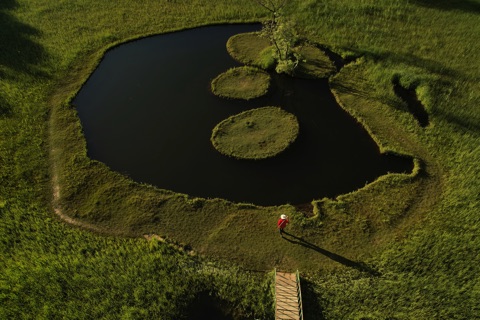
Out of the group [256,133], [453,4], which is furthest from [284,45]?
[453,4]

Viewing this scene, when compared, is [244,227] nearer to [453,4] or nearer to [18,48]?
[18,48]

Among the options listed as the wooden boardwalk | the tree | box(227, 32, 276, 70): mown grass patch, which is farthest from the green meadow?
box(227, 32, 276, 70): mown grass patch

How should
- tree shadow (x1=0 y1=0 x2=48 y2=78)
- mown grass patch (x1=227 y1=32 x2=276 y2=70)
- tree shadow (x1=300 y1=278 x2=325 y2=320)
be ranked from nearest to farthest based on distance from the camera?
tree shadow (x1=300 y1=278 x2=325 y2=320)
tree shadow (x1=0 y1=0 x2=48 y2=78)
mown grass patch (x1=227 y1=32 x2=276 y2=70)

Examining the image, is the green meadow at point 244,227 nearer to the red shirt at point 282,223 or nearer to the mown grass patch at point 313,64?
the red shirt at point 282,223

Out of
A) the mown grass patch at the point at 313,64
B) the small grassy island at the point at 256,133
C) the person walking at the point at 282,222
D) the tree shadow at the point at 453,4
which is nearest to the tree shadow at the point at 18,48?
the small grassy island at the point at 256,133

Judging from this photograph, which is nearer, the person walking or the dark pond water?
the person walking

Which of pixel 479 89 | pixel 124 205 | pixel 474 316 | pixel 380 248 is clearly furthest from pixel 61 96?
pixel 479 89

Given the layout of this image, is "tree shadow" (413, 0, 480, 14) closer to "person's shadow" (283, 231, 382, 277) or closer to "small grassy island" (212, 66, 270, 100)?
"small grassy island" (212, 66, 270, 100)

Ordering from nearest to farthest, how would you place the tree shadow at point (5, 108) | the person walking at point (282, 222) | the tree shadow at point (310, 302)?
the tree shadow at point (310, 302)
the person walking at point (282, 222)
the tree shadow at point (5, 108)
